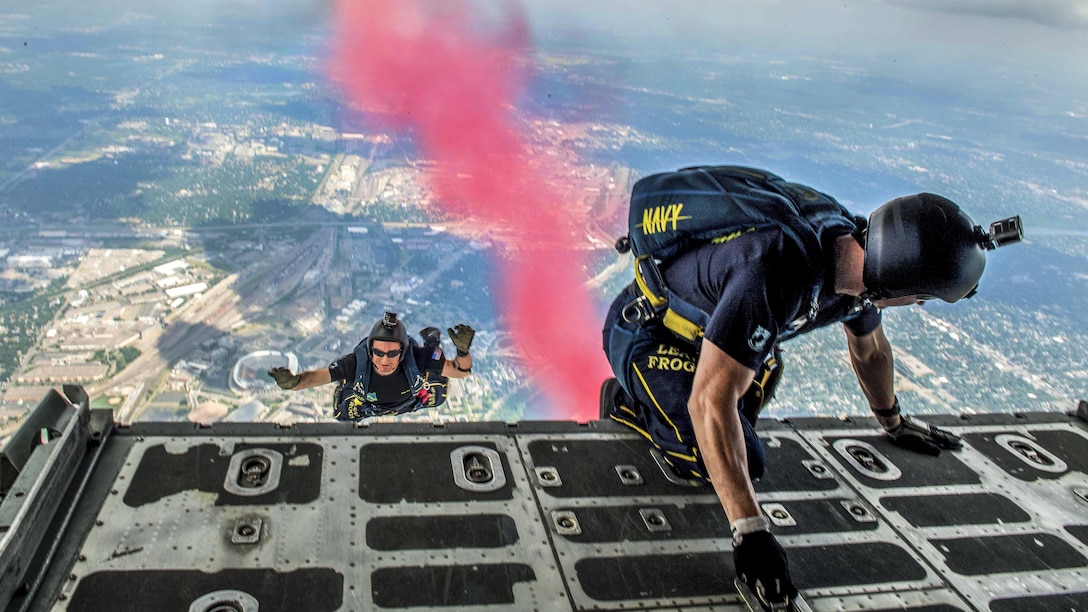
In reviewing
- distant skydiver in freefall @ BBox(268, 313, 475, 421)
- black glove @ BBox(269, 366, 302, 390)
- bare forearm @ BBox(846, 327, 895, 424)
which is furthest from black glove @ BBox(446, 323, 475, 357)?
bare forearm @ BBox(846, 327, 895, 424)

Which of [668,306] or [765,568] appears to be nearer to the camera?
[765,568]

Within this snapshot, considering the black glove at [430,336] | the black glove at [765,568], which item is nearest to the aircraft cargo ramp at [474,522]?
the black glove at [765,568]

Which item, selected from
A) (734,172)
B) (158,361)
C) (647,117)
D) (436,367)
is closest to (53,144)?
(158,361)

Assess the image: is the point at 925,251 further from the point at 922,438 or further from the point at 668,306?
the point at 922,438

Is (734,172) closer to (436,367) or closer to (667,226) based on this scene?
(667,226)

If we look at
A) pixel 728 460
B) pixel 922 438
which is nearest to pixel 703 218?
pixel 728 460

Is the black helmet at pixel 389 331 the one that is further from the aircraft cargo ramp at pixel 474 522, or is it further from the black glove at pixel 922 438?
the black glove at pixel 922 438
